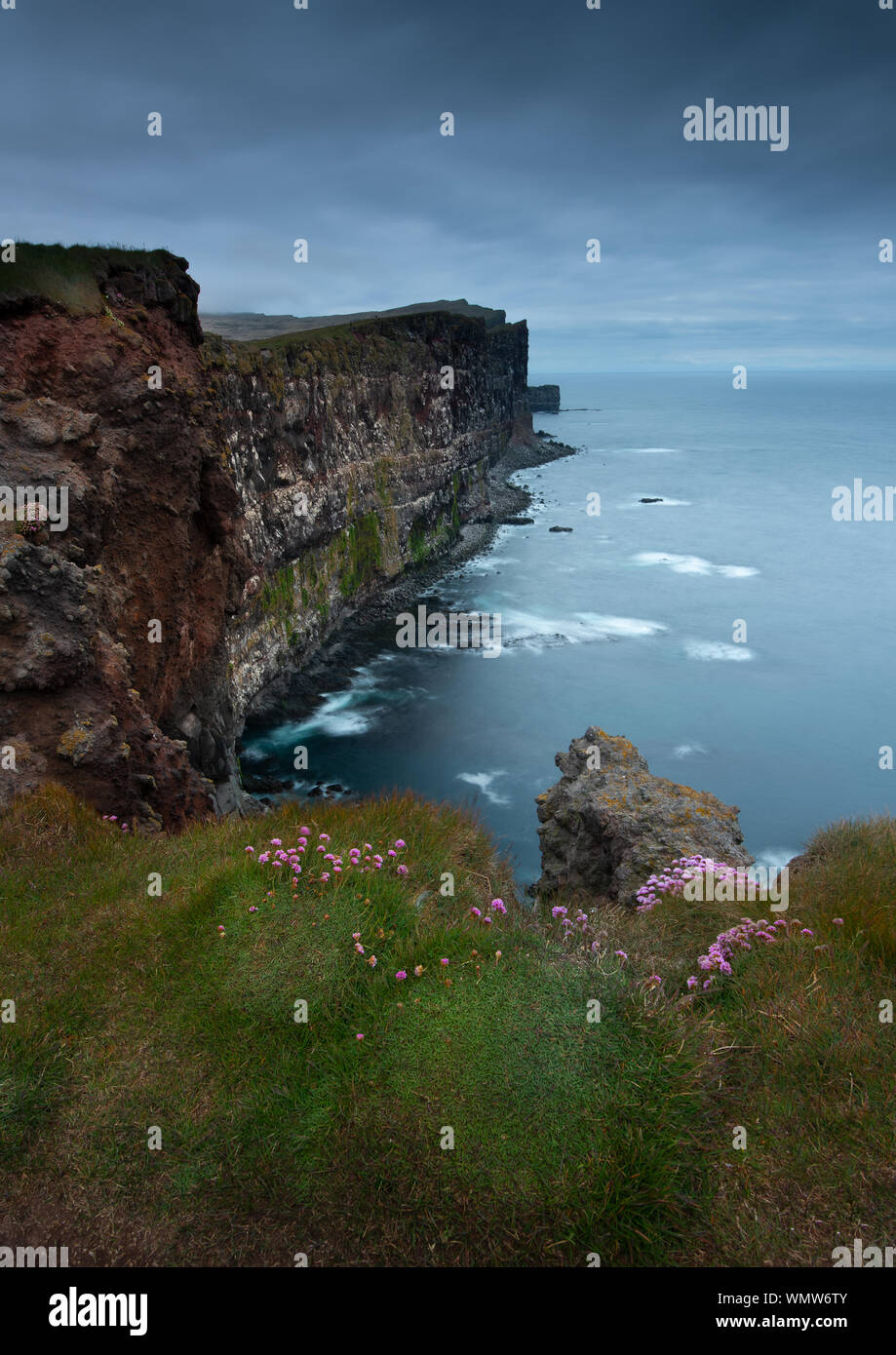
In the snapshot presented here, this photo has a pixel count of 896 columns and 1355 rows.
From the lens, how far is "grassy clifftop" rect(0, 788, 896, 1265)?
461 cm

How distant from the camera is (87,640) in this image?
10.9 metres

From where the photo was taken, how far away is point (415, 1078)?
17.2 ft

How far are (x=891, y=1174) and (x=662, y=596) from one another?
63.8 m

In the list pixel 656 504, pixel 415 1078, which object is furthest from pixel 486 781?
pixel 656 504

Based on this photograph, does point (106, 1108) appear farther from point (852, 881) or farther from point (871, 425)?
point (871, 425)

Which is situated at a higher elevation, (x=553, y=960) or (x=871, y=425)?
(x=871, y=425)

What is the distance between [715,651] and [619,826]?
141 feet

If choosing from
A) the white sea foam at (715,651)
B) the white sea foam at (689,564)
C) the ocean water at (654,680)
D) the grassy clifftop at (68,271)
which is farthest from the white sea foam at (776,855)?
the white sea foam at (689,564)

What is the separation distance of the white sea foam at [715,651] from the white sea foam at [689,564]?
64.0 ft

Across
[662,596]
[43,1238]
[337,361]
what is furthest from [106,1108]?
[662,596]

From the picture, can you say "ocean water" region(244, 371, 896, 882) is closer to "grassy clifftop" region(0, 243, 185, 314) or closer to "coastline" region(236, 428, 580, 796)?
"coastline" region(236, 428, 580, 796)

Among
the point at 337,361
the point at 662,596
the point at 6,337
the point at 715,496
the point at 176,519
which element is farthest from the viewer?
the point at 715,496

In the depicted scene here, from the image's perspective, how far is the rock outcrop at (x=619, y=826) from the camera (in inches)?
508

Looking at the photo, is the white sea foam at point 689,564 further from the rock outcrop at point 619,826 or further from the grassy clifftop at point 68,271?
the grassy clifftop at point 68,271
